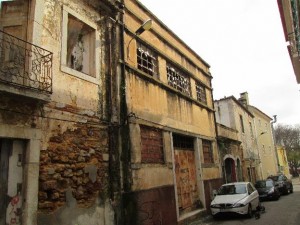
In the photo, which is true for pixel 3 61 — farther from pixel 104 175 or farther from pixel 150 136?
pixel 150 136

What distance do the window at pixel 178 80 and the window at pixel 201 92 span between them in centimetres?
147

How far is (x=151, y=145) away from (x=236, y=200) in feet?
15.8

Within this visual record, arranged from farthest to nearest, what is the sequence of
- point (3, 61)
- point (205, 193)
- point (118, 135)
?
1. point (205, 193)
2. point (118, 135)
3. point (3, 61)

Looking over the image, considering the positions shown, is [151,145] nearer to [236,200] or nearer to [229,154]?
[236,200]

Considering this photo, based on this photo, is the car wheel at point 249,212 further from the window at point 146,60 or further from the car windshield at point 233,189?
the window at point 146,60

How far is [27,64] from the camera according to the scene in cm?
680

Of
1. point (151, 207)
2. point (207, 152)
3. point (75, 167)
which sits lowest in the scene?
point (151, 207)

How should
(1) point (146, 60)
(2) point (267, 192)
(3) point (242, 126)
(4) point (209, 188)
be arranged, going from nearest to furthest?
1. (1) point (146, 60)
2. (4) point (209, 188)
3. (2) point (267, 192)
4. (3) point (242, 126)

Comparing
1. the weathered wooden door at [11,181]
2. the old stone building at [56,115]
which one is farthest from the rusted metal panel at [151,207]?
the weathered wooden door at [11,181]

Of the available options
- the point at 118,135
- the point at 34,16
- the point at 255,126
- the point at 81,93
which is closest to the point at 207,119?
the point at 118,135

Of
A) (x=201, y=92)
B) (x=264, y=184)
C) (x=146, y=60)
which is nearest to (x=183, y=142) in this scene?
(x=146, y=60)

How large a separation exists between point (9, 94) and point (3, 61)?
1.26 metres

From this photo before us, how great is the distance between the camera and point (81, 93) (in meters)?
8.23

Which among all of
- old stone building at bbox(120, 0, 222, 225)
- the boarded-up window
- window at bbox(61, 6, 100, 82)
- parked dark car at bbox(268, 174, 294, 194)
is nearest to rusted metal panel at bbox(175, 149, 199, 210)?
old stone building at bbox(120, 0, 222, 225)
